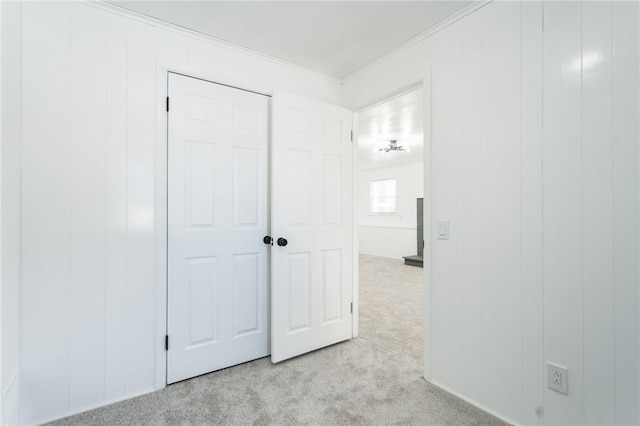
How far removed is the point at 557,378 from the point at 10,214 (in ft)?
9.33

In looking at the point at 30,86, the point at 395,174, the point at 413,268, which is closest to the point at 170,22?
the point at 30,86

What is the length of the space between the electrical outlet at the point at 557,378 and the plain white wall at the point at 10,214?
262 cm

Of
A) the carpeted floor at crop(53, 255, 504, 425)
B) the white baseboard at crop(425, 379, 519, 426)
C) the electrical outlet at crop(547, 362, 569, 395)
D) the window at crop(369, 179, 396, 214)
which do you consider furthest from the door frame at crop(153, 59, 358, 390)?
the window at crop(369, 179, 396, 214)

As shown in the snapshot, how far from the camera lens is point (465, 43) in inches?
74.5

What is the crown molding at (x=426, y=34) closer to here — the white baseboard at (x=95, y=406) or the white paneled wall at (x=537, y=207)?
the white paneled wall at (x=537, y=207)

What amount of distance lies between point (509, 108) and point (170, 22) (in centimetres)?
218

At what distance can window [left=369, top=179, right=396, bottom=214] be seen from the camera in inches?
307

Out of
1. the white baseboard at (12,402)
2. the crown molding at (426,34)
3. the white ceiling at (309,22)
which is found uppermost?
the white ceiling at (309,22)

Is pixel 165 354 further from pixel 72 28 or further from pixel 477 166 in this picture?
pixel 477 166

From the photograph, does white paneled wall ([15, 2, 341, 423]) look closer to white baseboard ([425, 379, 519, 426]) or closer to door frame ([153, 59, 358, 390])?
door frame ([153, 59, 358, 390])

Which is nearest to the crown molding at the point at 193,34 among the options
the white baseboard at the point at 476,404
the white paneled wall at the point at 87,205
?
the white paneled wall at the point at 87,205

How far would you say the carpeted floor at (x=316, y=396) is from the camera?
66.7 inches

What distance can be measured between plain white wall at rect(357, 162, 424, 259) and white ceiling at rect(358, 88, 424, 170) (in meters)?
0.57

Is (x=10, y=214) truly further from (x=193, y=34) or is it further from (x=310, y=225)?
(x=310, y=225)
